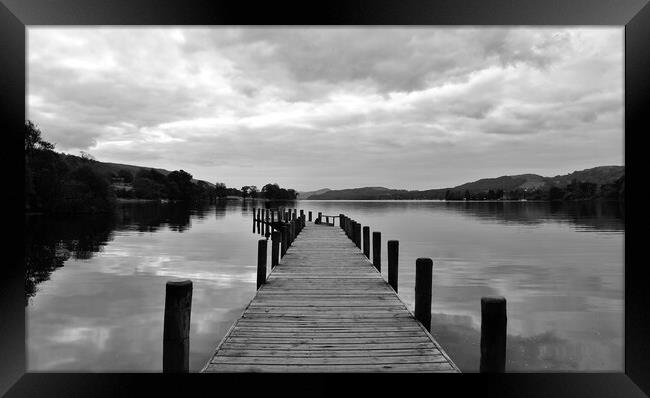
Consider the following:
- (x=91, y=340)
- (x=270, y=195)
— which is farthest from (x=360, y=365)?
(x=270, y=195)

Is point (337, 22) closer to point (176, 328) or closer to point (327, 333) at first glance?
point (176, 328)

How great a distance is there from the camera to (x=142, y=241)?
30.0 m

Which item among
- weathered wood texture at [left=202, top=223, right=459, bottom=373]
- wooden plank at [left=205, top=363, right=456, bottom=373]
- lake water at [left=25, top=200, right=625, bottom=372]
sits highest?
weathered wood texture at [left=202, top=223, right=459, bottom=373]

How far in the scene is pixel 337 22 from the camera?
440cm

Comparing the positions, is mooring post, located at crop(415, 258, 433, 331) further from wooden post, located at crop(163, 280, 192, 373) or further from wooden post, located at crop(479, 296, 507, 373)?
wooden post, located at crop(163, 280, 192, 373)

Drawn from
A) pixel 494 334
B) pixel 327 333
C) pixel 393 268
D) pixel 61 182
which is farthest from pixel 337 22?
pixel 61 182

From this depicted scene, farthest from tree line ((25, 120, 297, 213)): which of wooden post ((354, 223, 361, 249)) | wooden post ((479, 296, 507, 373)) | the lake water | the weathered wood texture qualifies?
wooden post ((479, 296, 507, 373))

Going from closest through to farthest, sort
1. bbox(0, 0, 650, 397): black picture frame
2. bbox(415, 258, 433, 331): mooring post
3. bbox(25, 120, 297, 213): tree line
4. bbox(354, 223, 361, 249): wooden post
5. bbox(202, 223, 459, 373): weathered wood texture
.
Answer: bbox(0, 0, 650, 397): black picture frame
bbox(202, 223, 459, 373): weathered wood texture
bbox(415, 258, 433, 331): mooring post
bbox(354, 223, 361, 249): wooden post
bbox(25, 120, 297, 213): tree line

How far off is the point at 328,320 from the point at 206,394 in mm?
2533

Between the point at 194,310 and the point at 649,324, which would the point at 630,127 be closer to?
the point at 649,324

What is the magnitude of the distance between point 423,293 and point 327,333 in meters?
1.78

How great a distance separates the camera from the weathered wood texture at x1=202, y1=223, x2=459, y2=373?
4.62m

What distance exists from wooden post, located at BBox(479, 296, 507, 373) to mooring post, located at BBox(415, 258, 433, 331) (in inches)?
74.2

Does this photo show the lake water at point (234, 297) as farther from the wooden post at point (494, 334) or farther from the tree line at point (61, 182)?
the tree line at point (61, 182)
